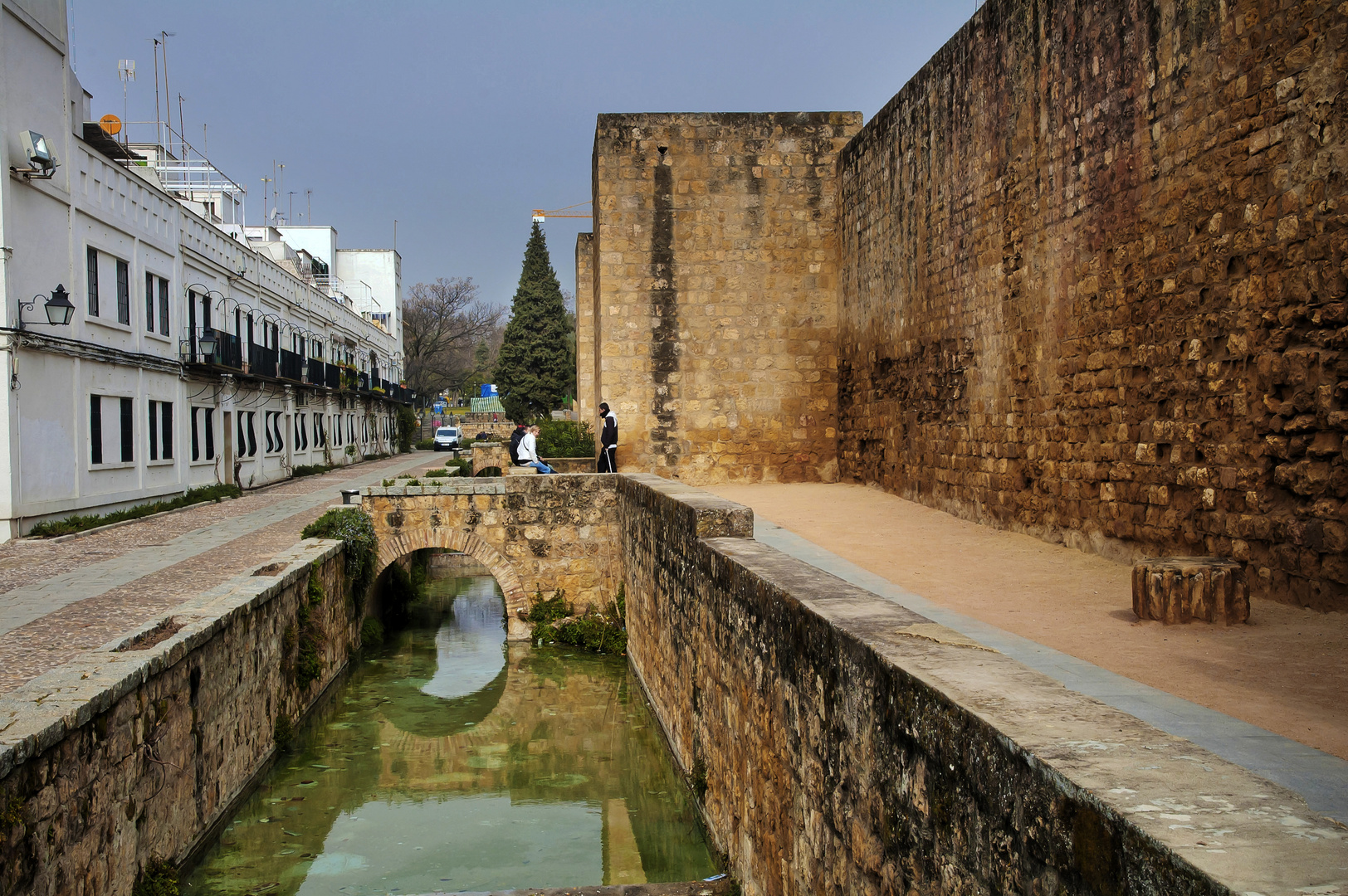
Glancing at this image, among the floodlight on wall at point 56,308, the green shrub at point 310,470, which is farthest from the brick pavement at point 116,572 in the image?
the green shrub at point 310,470

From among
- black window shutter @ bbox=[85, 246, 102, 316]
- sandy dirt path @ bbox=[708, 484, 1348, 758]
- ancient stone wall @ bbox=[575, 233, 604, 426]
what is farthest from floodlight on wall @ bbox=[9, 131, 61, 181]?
sandy dirt path @ bbox=[708, 484, 1348, 758]

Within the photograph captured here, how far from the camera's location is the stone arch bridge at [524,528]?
1374 cm

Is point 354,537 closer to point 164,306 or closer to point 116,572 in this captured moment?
point 116,572

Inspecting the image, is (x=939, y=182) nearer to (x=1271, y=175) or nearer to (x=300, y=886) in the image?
(x=1271, y=175)

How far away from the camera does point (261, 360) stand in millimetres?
22938

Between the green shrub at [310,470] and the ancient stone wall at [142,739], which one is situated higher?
the green shrub at [310,470]

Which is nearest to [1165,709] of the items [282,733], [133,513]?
[282,733]

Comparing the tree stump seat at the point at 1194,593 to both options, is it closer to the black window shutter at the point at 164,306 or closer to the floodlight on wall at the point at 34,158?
the floodlight on wall at the point at 34,158

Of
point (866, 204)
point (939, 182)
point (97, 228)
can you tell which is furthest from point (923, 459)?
point (97, 228)

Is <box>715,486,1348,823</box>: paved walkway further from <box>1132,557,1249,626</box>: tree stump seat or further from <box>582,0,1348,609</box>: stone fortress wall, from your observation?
<box>582,0,1348,609</box>: stone fortress wall

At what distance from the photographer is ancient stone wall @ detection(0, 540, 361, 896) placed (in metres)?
4.46

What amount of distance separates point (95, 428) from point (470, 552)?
6.16 meters

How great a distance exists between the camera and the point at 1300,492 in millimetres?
4828

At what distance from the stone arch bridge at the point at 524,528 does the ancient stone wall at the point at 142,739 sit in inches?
166
